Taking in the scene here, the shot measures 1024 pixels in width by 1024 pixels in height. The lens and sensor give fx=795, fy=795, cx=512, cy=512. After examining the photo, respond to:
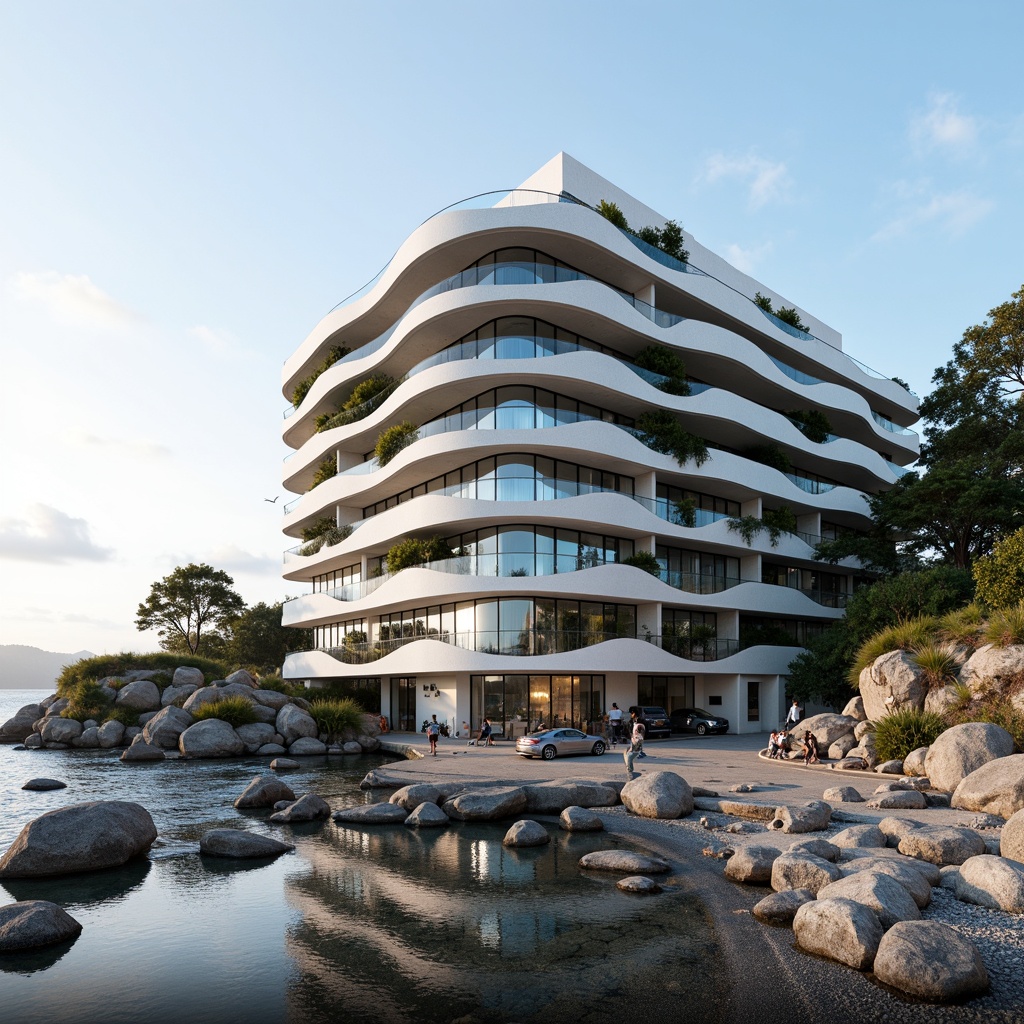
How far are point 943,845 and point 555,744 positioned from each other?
54.0 ft

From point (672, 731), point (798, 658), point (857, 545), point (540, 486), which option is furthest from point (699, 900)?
point (857, 545)

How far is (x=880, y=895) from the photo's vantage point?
35.7 ft

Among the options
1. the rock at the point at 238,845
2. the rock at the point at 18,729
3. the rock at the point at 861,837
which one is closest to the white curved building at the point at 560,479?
the rock at the point at 18,729

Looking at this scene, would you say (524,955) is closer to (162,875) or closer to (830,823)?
(162,875)

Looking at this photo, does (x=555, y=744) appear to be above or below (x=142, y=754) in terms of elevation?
above

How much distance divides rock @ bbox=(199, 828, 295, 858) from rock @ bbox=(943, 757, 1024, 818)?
15.0 meters

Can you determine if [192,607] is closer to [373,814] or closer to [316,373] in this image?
[316,373]

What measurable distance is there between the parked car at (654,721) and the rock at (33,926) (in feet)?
89.8

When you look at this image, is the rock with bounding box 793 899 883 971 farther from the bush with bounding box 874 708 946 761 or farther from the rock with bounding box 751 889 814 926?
the bush with bounding box 874 708 946 761

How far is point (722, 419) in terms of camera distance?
135 feet

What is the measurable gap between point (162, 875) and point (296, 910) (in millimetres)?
4045

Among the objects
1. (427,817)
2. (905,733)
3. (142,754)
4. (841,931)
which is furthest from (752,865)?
(142,754)

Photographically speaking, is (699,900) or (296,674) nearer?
(699,900)

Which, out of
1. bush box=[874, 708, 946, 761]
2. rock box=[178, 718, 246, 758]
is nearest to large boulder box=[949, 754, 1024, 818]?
bush box=[874, 708, 946, 761]
